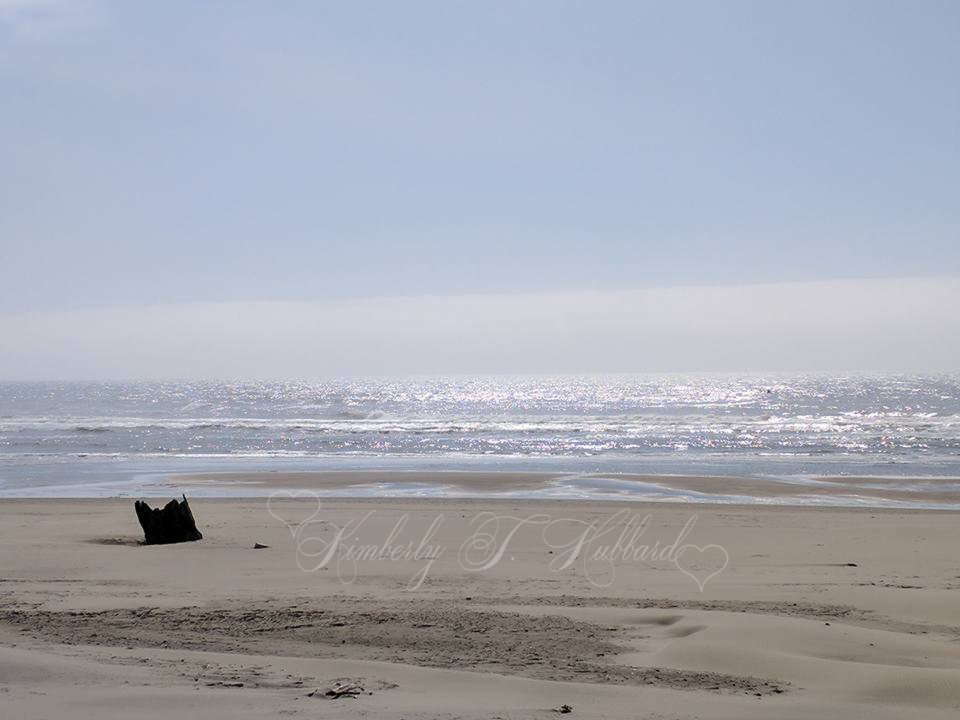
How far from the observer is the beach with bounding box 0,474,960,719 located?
459 cm

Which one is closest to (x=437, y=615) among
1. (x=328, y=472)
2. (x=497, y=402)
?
(x=328, y=472)

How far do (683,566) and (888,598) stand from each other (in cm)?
254

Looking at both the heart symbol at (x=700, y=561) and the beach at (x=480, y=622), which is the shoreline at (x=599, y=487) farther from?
the heart symbol at (x=700, y=561)

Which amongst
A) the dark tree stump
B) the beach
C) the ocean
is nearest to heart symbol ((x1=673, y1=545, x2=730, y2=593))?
the beach

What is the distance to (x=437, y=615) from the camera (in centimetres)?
690

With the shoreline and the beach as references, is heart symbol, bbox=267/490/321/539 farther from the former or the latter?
the shoreline

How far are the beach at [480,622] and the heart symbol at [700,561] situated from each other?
5 cm

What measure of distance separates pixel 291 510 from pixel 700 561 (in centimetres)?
865

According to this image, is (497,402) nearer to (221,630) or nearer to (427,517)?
(427,517)

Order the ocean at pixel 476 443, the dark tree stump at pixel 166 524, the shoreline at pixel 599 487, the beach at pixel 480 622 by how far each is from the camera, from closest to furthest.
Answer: the beach at pixel 480 622, the dark tree stump at pixel 166 524, the shoreline at pixel 599 487, the ocean at pixel 476 443

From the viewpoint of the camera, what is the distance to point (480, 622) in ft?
21.8

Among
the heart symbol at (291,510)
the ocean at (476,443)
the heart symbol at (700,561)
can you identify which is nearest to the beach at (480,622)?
the heart symbol at (700,561)

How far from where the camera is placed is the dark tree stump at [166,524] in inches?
458

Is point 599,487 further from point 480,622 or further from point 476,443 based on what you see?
point 476,443
